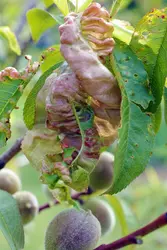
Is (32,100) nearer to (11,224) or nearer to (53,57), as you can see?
(53,57)

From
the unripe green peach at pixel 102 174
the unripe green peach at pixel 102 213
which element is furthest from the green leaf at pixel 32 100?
the unripe green peach at pixel 102 213

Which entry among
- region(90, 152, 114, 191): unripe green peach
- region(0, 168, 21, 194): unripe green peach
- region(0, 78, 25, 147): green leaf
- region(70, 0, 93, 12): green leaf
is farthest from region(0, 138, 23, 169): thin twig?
region(70, 0, 93, 12): green leaf

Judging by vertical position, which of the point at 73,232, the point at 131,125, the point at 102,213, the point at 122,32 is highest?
the point at 122,32

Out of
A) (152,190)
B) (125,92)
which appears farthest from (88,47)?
(152,190)

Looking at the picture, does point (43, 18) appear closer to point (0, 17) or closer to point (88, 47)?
point (88, 47)

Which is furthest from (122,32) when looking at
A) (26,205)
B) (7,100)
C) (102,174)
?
(26,205)

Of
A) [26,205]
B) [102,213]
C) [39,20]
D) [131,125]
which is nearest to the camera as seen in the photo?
[131,125]

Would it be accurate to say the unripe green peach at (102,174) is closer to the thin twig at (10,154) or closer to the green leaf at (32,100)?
the thin twig at (10,154)

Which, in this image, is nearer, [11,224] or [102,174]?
[11,224]
